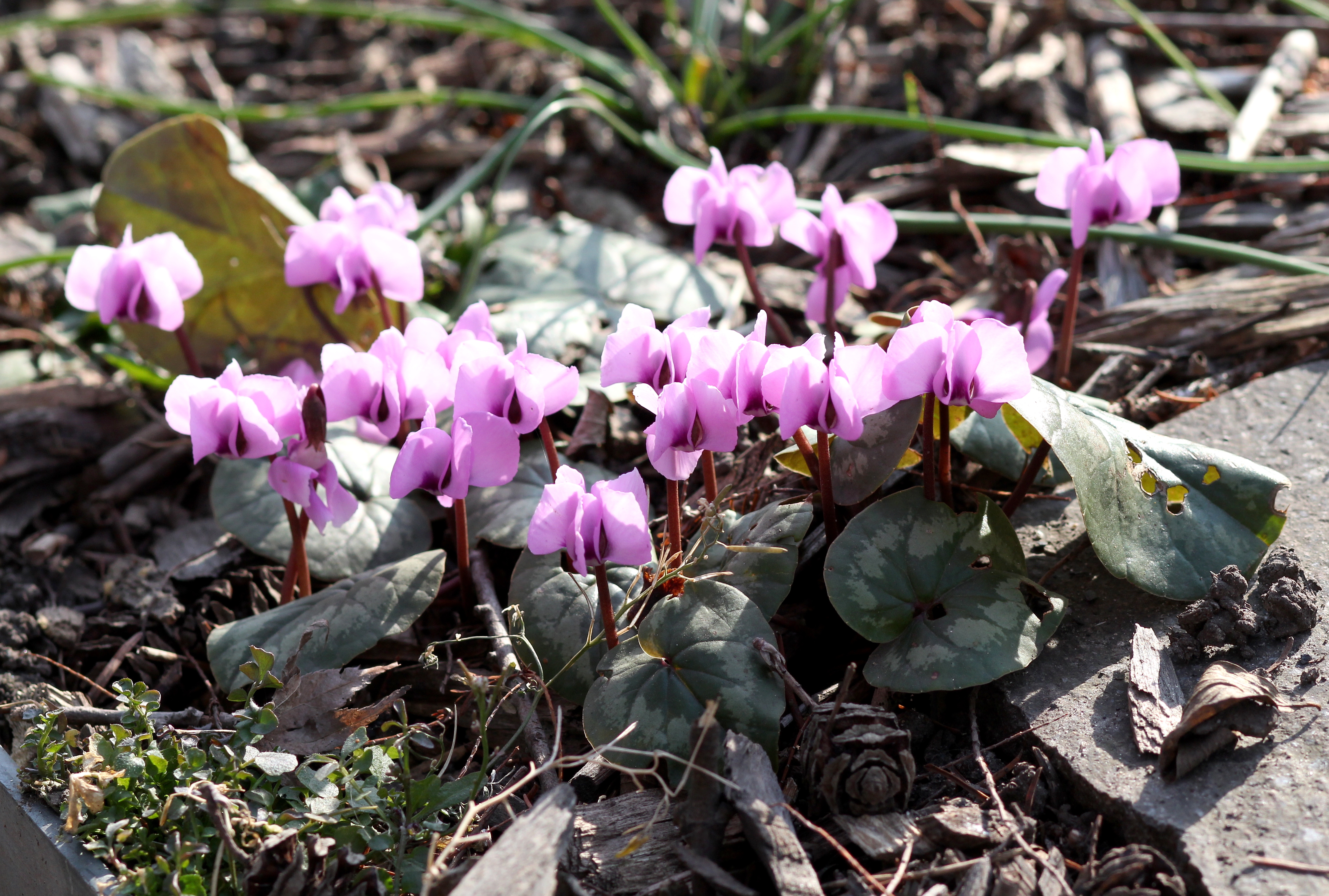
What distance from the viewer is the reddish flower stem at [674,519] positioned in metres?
1.55

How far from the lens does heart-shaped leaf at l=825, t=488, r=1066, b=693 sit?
145cm

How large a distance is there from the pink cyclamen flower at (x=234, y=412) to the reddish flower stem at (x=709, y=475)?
594 mm

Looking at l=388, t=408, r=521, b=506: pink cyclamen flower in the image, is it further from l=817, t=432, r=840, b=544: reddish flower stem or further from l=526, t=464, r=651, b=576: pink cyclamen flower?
l=817, t=432, r=840, b=544: reddish flower stem

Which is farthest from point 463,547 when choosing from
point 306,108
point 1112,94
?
point 1112,94

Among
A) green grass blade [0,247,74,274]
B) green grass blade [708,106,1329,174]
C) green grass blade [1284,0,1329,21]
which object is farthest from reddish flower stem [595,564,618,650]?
green grass blade [1284,0,1329,21]

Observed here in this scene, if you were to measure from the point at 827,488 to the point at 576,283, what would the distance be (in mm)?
1153

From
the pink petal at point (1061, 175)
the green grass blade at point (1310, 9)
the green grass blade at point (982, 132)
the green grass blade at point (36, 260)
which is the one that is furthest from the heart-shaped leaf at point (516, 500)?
the green grass blade at point (1310, 9)

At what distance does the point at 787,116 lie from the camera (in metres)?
2.82

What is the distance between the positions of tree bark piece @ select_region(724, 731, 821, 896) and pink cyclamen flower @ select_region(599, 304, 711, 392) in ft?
1.64

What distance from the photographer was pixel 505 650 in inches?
66.7

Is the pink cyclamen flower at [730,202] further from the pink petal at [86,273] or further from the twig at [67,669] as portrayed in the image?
the twig at [67,669]

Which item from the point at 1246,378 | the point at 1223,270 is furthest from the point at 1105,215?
the point at 1223,270

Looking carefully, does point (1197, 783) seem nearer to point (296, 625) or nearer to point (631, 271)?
point (296, 625)

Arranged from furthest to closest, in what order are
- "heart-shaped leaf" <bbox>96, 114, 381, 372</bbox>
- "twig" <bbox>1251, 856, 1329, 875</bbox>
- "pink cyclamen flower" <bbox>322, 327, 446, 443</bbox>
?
"heart-shaped leaf" <bbox>96, 114, 381, 372</bbox> < "pink cyclamen flower" <bbox>322, 327, 446, 443</bbox> < "twig" <bbox>1251, 856, 1329, 875</bbox>
